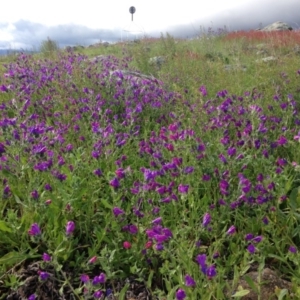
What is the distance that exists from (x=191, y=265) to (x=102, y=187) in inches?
38.7

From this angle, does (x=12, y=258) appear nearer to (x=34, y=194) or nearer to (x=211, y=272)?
(x=34, y=194)

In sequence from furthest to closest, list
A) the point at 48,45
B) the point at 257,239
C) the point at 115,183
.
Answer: the point at 48,45
the point at 115,183
the point at 257,239

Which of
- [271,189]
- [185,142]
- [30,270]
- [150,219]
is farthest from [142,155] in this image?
[30,270]

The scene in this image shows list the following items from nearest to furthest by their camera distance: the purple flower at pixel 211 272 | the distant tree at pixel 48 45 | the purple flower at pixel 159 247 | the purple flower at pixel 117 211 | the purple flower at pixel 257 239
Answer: the purple flower at pixel 211 272 < the purple flower at pixel 159 247 < the purple flower at pixel 257 239 < the purple flower at pixel 117 211 < the distant tree at pixel 48 45

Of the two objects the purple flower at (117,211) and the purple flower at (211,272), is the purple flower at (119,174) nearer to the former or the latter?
the purple flower at (117,211)

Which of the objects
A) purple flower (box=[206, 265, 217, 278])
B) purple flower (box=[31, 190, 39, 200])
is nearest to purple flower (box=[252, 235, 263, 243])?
purple flower (box=[206, 265, 217, 278])

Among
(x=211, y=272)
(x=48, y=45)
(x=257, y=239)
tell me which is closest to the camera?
(x=211, y=272)

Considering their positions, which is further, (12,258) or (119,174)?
(119,174)

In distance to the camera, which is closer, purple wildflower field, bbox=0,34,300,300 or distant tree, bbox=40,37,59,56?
purple wildflower field, bbox=0,34,300,300

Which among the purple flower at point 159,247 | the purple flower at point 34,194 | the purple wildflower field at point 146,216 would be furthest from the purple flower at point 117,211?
the purple flower at point 34,194

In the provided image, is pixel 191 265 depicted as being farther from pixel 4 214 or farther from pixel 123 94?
pixel 123 94

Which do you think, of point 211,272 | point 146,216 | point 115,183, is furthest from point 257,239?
point 115,183

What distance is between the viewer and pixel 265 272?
1814mm

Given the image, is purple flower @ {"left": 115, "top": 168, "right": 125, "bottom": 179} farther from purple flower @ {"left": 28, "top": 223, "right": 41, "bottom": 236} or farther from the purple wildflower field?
purple flower @ {"left": 28, "top": 223, "right": 41, "bottom": 236}
